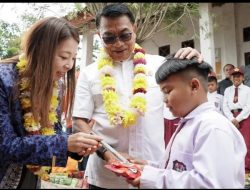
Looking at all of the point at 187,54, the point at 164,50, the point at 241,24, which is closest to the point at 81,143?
the point at 187,54

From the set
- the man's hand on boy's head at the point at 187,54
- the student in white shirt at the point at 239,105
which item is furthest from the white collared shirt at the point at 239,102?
the man's hand on boy's head at the point at 187,54

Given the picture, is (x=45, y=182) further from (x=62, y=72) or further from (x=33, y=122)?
(x=62, y=72)

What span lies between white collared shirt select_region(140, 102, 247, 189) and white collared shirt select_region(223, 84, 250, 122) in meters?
5.65

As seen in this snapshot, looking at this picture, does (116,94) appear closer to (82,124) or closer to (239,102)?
(82,124)

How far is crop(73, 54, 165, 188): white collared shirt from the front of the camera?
228 cm

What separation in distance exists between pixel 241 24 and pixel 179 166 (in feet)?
33.4

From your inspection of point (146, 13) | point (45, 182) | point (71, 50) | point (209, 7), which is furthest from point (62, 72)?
point (209, 7)

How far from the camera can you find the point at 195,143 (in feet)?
4.96

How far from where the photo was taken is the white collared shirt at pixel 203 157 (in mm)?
1322

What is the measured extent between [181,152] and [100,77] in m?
1.05

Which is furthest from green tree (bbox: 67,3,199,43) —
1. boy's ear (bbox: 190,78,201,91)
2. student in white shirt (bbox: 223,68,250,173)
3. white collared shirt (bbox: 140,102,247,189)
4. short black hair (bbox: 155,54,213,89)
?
white collared shirt (bbox: 140,102,247,189)

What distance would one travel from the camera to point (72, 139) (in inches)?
65.2

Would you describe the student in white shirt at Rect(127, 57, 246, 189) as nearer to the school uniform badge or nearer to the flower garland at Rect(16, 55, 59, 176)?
the school uniform badge

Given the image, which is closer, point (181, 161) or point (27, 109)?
point (181, 161)
